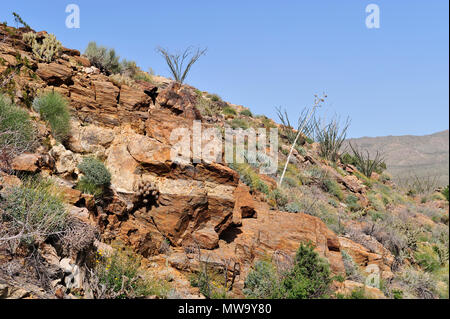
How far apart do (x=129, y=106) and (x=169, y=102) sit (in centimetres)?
111

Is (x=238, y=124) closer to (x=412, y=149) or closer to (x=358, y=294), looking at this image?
(x=358, y=294)

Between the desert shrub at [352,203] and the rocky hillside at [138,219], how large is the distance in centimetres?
286

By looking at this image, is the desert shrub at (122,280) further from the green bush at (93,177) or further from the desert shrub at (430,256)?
the desert shrub at (430,256)

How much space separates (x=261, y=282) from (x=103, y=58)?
34.5 ft

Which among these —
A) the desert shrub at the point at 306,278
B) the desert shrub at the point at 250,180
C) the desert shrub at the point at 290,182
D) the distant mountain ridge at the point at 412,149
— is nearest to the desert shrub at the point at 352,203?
the desert shrub at the point at 290,182

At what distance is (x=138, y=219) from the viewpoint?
5906 mm

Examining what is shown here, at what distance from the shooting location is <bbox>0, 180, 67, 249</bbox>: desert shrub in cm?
380

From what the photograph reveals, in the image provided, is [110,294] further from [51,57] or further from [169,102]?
[51,57]

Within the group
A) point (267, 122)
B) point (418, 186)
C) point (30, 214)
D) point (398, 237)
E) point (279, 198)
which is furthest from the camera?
point (267, 122)

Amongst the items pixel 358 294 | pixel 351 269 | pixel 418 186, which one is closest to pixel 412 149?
pixel 418 186

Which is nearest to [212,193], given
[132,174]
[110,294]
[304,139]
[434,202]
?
[132,174]

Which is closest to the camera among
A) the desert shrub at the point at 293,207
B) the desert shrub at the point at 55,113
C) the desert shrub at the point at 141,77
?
Result: the desert shrub at the point at 55,113

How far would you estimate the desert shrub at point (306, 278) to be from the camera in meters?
4.45
